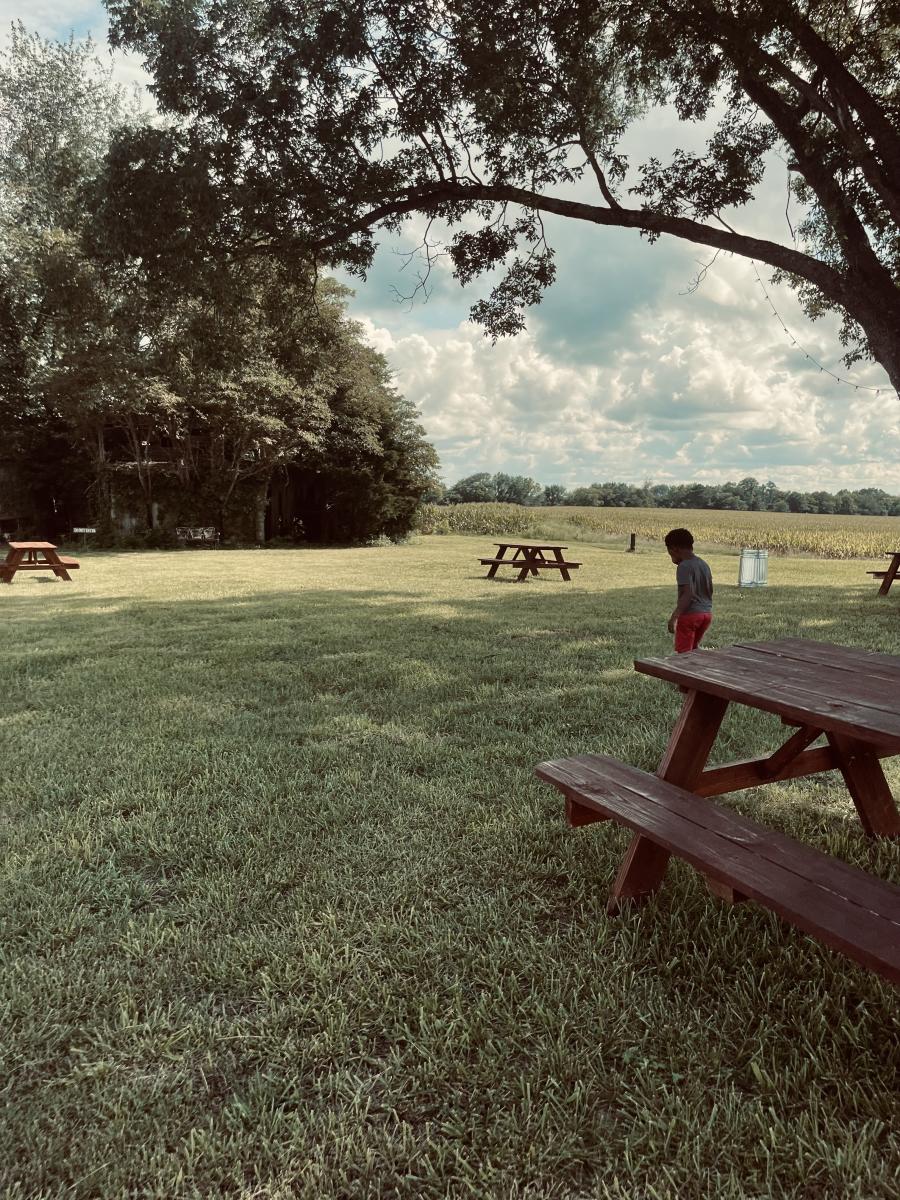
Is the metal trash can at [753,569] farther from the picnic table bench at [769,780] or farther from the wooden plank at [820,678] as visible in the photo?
the wooden plank at [820,678]

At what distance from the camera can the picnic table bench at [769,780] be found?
1615 mm

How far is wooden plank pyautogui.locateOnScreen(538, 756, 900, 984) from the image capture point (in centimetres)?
149

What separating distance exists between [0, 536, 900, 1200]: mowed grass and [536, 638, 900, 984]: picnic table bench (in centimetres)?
30

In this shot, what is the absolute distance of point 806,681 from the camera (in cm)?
232

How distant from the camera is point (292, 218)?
7.88 meters

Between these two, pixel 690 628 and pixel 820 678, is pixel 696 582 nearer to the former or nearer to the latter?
pixel 690 628

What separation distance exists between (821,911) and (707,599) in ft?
14.1

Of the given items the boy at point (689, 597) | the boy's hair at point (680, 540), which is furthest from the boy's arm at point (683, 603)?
the boy's hair at point (680, 540)

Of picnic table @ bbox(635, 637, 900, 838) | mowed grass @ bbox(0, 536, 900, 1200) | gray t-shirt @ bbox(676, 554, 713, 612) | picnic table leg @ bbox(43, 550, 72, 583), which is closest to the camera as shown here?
mowed grass @ bbox(0, 536, 900, 1200)

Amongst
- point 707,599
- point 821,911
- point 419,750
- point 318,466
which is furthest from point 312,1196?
point 318,466

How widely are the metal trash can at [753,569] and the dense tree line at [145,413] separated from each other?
11.6 meters

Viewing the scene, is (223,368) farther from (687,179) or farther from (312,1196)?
(312,1196)

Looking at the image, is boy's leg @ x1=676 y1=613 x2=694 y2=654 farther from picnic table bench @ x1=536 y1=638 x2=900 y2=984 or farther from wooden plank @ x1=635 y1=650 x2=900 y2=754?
wooden plank @ x1=635 y1=650 x2=900 y2=754

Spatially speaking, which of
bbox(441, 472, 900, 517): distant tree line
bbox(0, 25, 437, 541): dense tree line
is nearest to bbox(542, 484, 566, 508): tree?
bbox(441, 472, 900, 517): distant tree line
